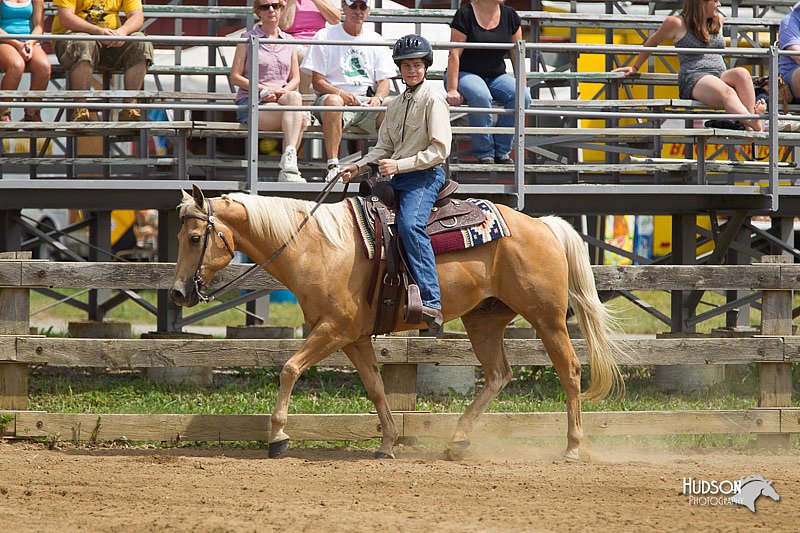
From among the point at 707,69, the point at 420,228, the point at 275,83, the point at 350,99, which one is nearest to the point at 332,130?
the point at 350,99

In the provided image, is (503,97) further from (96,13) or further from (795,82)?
Answer: (96,13)

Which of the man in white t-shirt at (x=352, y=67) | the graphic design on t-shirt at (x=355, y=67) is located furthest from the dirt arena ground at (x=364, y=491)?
the graphic design on t-shirt at (x=355, y=67)

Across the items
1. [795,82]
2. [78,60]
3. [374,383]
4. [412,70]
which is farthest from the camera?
[795,82]

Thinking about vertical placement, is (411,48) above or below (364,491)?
above

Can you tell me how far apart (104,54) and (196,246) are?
13.9ft

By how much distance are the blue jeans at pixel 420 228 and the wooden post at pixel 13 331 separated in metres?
3.00

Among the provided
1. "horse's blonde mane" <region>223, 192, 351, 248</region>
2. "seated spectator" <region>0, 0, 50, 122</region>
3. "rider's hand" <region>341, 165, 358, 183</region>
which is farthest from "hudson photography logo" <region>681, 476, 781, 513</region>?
"seated spectator" <region>0, 0, 50, 122</region>

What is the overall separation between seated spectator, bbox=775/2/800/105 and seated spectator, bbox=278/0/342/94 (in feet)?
14.4

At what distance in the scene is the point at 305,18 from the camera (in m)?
11.4

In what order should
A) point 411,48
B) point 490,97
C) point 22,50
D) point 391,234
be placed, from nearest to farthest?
1. point 411,48
2. point 391,234
3. point 490,97
4. point 22,50

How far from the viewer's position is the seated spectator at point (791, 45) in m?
11.2

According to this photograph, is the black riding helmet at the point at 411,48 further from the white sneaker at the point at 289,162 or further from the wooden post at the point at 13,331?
the wooden post at the point at 13,331

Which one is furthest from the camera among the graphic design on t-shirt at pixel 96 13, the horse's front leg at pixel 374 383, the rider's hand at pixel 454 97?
the graphic design on t-shirt at pixel 96 13

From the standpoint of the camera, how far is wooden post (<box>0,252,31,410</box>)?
28.0ft
